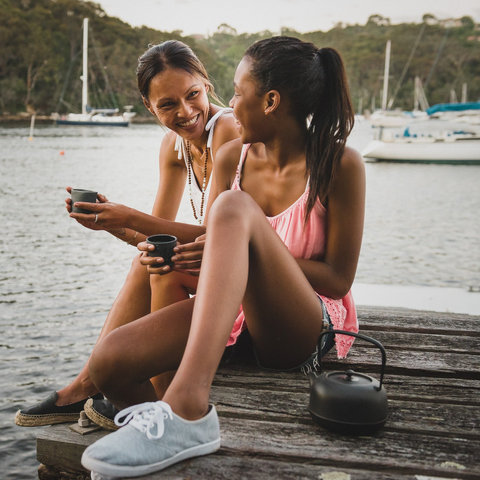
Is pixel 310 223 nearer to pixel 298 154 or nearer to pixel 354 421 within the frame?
pixel 298 154

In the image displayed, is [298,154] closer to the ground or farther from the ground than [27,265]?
farther from the ground

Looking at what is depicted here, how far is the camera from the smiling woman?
→ 86.7 inches

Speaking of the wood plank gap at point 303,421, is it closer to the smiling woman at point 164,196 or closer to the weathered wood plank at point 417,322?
the smiling woman at point 164,196

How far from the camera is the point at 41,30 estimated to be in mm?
66188

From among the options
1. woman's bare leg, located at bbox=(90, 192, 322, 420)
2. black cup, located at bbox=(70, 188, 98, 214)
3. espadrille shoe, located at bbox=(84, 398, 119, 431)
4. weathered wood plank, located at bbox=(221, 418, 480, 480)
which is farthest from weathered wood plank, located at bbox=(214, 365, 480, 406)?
black cup, located at bbox=(70, 188, 98, 214)

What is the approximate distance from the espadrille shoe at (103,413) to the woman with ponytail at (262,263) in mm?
38

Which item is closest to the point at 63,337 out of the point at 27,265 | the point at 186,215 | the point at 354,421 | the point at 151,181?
the point at 27,265

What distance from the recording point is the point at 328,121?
2.24 metres

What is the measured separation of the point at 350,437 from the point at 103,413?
0.86 meters

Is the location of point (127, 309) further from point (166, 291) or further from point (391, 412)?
point (391, 412)

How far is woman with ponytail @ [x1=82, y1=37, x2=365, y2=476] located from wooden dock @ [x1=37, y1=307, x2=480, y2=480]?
0.10 metres

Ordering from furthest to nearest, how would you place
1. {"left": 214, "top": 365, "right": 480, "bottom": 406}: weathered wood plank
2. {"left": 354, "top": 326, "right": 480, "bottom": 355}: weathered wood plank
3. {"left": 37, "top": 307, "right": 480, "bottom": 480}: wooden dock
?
{"left": 354, "top": 326, "right": 480, "bottom": 355}: weathered wood plank
{"left": 214, "top": 365, "right": 480, "bottom": 406}: weathered wood plank
{"left": 37, "top": 307, "right": 480, "bottom": 480}: wooden dock

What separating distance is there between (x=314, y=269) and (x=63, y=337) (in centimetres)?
389

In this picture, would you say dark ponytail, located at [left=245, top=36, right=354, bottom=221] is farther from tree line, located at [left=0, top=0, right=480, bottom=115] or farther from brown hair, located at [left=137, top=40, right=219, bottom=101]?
tree line, located at [left=0, top=0, right=480, bottom=115]
